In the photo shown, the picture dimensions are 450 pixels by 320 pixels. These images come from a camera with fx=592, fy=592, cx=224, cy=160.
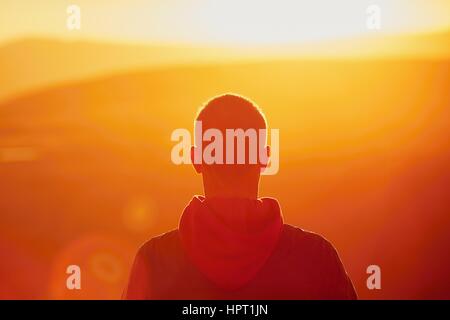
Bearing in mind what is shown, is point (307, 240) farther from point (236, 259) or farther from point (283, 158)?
point (283, 158)

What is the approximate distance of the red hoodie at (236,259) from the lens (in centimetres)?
142

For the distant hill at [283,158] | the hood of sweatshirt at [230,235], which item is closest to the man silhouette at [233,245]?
the hood of sweatshirt at [230,235]

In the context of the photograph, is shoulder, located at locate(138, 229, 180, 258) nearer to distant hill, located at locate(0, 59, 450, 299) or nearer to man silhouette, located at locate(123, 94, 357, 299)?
man silhouette, located at locate(123, 94, 357, 299)

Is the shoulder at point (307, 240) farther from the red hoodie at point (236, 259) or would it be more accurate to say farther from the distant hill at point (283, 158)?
the distant hill at point (283, 158)

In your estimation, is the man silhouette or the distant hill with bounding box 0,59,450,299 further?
the distant hill with bounding box 0,59,450,299

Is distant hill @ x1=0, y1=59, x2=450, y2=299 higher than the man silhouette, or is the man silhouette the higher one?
distant hill @ x1=0, y1=59, x2=450, y2=299

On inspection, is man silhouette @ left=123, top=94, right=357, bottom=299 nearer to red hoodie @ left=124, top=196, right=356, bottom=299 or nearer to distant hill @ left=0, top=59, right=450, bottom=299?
red hoodie @ left=124, top=196, right=356, bottom=299

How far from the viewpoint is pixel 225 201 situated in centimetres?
148

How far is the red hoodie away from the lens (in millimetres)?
1421

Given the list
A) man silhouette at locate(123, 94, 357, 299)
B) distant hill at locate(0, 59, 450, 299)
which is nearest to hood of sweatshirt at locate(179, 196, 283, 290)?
man silhouette at locate(123, 94, 357, 299)
